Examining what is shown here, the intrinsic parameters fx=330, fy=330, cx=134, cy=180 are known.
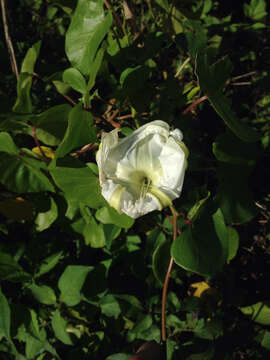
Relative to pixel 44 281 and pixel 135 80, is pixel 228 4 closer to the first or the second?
pixel 135 80

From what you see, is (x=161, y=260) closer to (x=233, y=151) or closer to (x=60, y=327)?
(x=233, y=151)

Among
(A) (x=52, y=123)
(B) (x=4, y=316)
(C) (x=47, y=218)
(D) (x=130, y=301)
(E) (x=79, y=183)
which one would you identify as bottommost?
(D) (x=130, y=301)

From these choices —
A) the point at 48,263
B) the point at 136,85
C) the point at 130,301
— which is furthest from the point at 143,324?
the point at 136,85

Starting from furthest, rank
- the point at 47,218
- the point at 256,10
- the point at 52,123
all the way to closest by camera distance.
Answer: the point at 256,10, the point at 47,218, the point at 52,123

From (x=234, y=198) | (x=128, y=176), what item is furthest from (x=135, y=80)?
(x=234, y=198)

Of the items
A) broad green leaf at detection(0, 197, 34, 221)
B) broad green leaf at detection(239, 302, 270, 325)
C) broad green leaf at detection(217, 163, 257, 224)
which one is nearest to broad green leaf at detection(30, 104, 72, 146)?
broad green leaf at detection(0, 197, 34, 221)

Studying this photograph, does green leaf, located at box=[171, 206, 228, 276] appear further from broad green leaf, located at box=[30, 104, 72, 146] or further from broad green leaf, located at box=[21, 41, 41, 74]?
broad green leaf, located at box=[21, 41, 41, 74]
